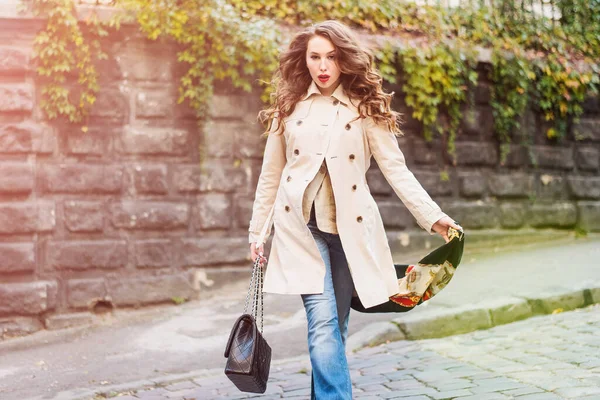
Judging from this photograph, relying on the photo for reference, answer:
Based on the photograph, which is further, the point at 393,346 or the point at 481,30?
the point at 481,30

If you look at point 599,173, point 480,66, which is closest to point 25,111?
point 480,66

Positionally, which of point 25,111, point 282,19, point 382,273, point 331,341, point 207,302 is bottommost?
point 207,302

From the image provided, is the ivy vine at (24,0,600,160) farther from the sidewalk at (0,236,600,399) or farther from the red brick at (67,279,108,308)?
the sidewalk at (0,236,600,399)

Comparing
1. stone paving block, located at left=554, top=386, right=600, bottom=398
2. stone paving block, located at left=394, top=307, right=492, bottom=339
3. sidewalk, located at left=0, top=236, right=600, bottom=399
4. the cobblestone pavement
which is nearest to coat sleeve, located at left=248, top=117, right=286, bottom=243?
the cobblestone pavement

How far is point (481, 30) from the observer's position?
9352 mm

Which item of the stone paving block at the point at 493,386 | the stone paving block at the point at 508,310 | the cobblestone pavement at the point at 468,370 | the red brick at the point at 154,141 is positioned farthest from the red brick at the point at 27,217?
the stone paving block at the point at 493,386

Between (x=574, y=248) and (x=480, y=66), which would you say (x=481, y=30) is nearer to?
(x=480, y=66)

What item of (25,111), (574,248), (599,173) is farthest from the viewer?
(599,173)

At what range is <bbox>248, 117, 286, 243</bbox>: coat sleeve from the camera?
3.98 m

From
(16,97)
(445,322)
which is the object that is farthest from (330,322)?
(16,97)

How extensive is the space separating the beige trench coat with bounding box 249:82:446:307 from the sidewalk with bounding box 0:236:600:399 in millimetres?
1953

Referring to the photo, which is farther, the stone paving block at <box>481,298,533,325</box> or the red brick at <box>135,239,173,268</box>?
the red brick at <box>135,239,173,268</box>

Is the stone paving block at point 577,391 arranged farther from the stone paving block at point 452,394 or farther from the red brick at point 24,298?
the red brick at point 24,298

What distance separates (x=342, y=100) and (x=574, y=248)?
5.89 meters
